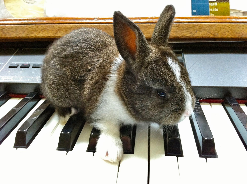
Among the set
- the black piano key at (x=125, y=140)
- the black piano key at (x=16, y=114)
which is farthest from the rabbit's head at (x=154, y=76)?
the black piano key at (x=16, y=114)

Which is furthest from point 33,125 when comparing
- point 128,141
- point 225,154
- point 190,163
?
point 225,154

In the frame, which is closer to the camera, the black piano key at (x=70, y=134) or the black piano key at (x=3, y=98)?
the black piano key at (x=70, y=134)

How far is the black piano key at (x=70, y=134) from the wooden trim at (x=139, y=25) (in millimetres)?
485

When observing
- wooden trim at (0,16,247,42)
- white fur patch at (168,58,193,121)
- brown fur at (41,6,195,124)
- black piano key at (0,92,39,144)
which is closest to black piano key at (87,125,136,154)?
brown fur at (41,6,195,124)

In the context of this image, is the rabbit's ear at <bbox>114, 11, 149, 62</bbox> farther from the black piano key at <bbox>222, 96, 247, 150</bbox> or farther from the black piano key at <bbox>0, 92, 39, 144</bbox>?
the black piano key at <bbox>0, 92, 39, 144</bbox>

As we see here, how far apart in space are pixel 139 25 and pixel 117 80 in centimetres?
34

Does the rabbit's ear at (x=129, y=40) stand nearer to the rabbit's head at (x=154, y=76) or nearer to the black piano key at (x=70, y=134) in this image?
the rabbit's head at (x=154, y=76)

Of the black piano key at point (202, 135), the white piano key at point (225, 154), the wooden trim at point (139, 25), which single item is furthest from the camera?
the wooden trim at point (139, 25)

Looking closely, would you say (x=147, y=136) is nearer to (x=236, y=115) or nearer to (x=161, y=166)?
(x=161, y=166)

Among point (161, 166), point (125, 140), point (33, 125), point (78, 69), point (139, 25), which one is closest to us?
point (161, 166)

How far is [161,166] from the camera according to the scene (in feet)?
3.02

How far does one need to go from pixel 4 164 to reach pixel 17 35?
70cm

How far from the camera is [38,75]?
143cm

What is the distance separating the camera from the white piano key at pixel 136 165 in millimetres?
876
